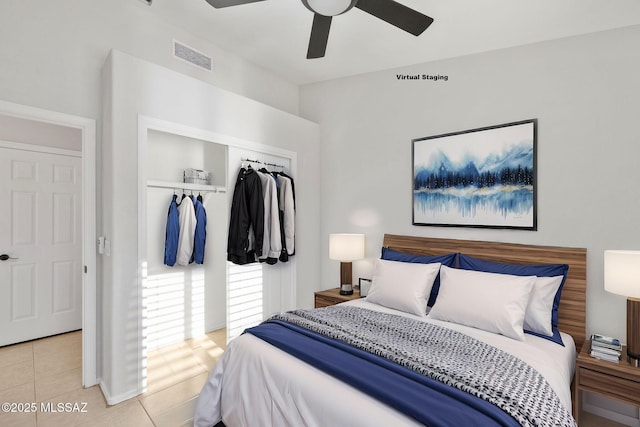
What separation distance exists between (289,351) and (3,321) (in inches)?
129

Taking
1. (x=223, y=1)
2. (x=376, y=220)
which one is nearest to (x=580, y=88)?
(x=376, y=220)

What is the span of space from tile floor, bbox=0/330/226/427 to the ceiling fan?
8.55ft

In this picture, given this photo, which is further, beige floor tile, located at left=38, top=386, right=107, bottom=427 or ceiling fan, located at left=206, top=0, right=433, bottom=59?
beige floor tile, located at left=38, top=386, right=107, bottom=427

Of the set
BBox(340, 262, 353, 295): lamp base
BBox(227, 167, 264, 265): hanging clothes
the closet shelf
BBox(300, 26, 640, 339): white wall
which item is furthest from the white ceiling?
BBox(340, 262, 353, 295): lamp base

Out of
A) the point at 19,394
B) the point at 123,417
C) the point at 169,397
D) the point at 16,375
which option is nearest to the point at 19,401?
the point at 19,394

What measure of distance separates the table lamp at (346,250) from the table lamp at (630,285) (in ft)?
6.35

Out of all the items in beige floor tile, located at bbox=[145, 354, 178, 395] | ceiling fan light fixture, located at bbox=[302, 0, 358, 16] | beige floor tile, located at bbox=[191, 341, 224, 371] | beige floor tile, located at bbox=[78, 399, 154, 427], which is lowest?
beige floor tile, located at bbox=[191, 341, 224, 371]

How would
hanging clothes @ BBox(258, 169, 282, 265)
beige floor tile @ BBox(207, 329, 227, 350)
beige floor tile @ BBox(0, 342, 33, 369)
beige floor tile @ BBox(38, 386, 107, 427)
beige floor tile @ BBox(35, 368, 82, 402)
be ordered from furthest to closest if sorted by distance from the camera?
beige floor tile @ BBox(207, 329, 227, 350) < hanging clothes @ BBox(258, 169, 282, 265) < beige floor tile @ BBox(0, 342, 33, 369) < beige floor tile @ BBox(35, 368, 82, 402) < beige floor tile @ BBox(38, 386, 107, 427)

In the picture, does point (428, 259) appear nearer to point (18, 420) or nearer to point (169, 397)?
point (169, 397)

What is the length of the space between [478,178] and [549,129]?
23.7 inches

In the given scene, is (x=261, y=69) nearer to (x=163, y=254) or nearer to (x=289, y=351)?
(x=163, y=254)

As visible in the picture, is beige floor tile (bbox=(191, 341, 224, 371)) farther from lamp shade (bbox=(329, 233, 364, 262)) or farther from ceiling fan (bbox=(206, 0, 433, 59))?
ceiling fan (bbox=(206, 0, 433, 59))

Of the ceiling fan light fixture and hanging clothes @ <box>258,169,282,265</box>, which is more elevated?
the ceiling fan light fixture

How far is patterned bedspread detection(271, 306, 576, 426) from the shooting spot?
1281 mm
